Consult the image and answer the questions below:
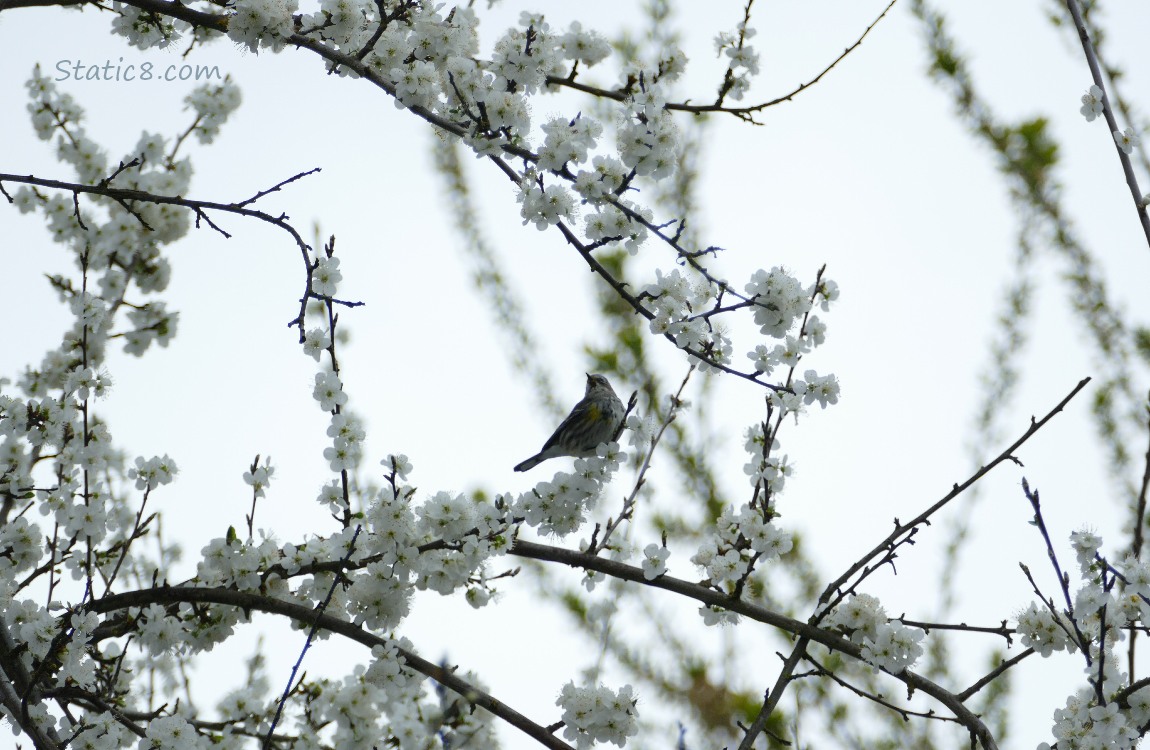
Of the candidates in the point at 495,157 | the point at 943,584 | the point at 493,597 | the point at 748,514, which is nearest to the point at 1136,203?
the point at 748,514

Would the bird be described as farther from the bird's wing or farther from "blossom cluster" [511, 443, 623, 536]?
"blossom cluster" [511, 443, 623, 536]

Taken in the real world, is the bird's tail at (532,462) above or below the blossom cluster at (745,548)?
above

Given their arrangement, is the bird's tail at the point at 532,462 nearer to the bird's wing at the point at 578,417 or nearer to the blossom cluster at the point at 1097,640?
the bird's wing at the point at 578,417

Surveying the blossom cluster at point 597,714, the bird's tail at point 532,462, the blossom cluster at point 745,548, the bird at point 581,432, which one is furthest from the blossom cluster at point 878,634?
the bird's tail at point 532,462

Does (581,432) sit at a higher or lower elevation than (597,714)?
higher

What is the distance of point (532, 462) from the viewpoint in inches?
193

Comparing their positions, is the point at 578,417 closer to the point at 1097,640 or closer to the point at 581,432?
the point at 581,432

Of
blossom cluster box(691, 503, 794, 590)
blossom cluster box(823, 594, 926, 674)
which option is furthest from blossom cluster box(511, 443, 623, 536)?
blossom cluster box(823, 594, 926, 674)

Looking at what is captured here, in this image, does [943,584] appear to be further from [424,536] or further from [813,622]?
[424,536]

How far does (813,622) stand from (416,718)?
4.17 ft

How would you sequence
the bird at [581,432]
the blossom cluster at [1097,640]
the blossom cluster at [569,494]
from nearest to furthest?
the blossom cluster at [1097,640] < the blossom cluster at [569,494] < the bird at [581,432]

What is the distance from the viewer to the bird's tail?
16.1 ft

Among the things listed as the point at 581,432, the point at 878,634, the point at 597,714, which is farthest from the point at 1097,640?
the point at 581,432

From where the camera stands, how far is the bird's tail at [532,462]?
4898 millimetres
